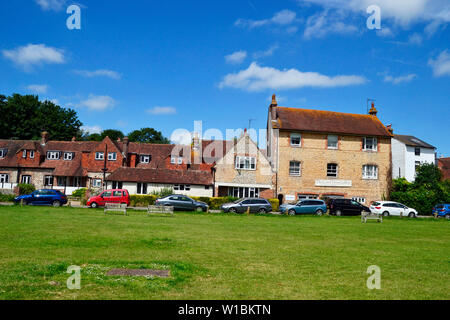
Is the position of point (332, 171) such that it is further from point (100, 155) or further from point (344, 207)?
point (100, 155)

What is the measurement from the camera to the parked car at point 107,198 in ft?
99.8

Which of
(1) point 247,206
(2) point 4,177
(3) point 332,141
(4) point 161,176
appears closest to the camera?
(1) point 247,206

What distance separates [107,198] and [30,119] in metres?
45.9

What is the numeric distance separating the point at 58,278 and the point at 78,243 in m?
4.60

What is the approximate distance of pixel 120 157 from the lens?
47062 millimetres

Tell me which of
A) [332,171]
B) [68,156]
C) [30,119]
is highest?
[30,119]

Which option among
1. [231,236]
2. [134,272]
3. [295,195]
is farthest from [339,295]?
[295,195]

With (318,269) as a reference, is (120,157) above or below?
above

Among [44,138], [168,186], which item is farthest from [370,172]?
[44,138]

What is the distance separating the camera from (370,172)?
4294cm

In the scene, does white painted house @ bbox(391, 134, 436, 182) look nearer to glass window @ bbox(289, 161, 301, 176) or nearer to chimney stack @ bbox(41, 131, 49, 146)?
glass window @ bbox(289, 161, 301, 176)

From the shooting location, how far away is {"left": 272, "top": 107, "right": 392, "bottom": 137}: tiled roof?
42156 mm

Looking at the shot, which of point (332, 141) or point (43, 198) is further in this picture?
point (332, 141)
